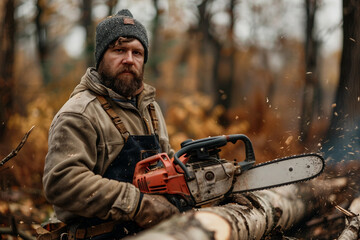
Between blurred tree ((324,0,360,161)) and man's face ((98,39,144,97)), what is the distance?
2941 millimetres

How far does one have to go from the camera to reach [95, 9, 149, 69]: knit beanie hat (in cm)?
274

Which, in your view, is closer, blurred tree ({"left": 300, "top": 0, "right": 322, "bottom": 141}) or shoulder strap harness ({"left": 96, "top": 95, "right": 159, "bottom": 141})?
shoulder strap harness ({"left": 96, "top": 95, "right": 159, "bottom": 141})

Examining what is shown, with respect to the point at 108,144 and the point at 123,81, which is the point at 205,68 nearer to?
the point at 123,81

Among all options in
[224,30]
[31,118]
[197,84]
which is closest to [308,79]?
[224,30]

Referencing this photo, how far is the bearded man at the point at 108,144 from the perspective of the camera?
82.2 inches

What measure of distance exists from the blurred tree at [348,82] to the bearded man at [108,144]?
292cm

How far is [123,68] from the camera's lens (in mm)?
2670

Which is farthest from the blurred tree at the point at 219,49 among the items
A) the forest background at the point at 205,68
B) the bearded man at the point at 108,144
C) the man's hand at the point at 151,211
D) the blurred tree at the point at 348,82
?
the man's hand at the point at 151,211

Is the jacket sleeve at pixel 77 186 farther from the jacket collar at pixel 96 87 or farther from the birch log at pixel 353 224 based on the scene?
the birch log at pixel 353 224

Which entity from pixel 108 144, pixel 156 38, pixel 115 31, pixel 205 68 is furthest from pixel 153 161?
pixel 205 68

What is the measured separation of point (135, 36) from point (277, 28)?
13617mm

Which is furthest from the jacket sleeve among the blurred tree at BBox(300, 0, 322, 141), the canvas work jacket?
the blurred tree at BBox(300, 0, 322, 141)

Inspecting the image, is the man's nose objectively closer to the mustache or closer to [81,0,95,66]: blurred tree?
the mustache

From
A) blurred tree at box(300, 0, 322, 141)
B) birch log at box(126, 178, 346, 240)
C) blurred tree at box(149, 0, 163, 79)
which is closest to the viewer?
birch log at box(126, 178, 346, 240)
